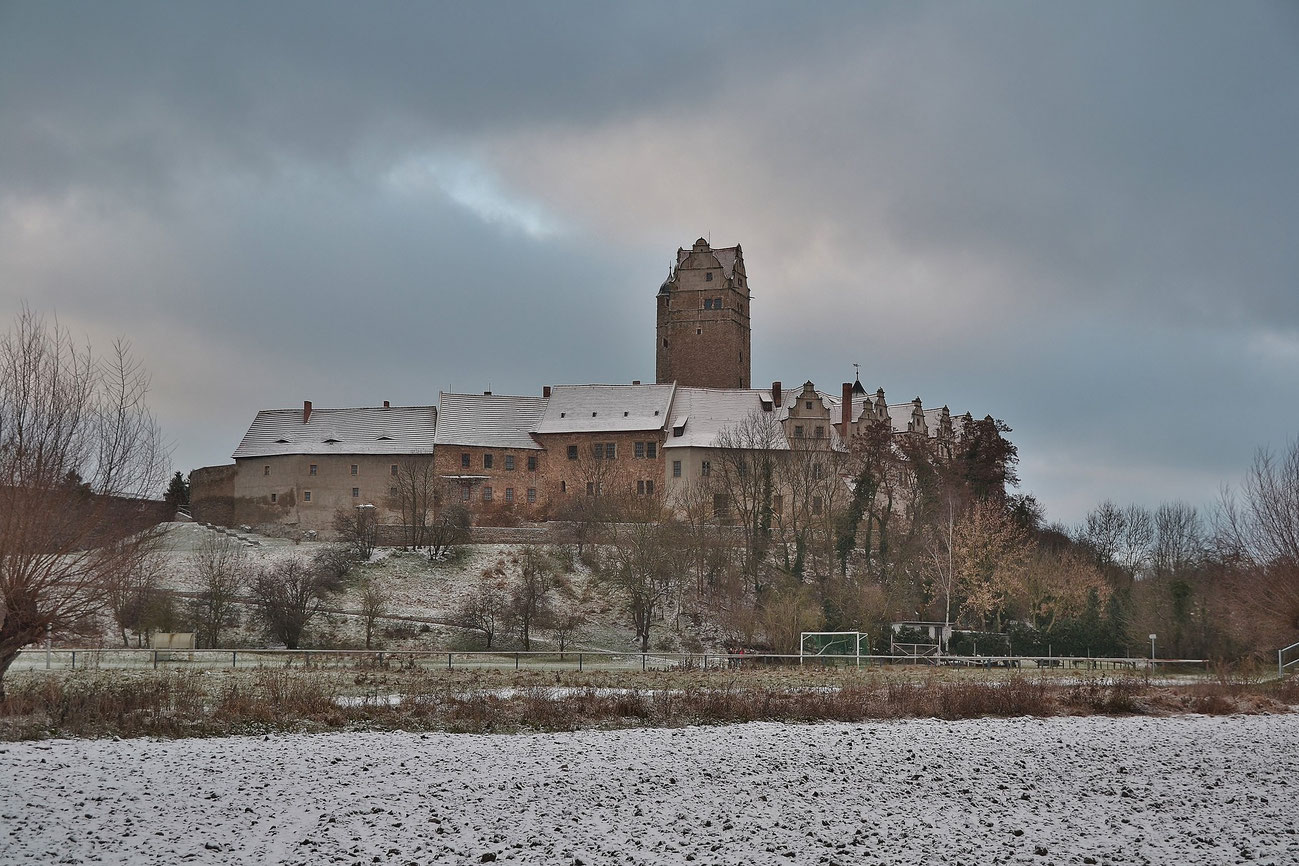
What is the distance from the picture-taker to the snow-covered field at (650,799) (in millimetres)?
11930

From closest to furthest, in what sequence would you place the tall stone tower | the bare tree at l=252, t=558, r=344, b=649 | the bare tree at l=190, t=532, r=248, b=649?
1. the bare tree at l=190, t=532, r=248, b=649
2. the bare tree at l=252, t=558, r=344, b=649
3. the tall stone tower

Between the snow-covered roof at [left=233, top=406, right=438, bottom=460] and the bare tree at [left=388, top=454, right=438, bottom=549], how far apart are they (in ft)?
3.50

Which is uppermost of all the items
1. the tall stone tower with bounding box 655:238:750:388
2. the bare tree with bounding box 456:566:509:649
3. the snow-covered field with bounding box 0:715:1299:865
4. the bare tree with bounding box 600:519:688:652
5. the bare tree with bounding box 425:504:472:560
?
the tall stone tower with bounding box 655:238:750:388

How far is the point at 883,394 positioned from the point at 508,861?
186 feet

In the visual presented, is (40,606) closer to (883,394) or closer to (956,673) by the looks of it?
(956,673)

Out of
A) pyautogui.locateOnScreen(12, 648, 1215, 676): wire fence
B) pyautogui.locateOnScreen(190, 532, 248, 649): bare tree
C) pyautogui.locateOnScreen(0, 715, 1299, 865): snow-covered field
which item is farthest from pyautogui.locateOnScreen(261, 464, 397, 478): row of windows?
pyautogui.locateOnScreen(0, 715, 1299, 865): snow-covered field

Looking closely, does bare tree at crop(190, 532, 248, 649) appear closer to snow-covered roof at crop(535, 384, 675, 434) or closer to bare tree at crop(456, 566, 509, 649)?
bare tree at crop(456, 566, 509, 649)

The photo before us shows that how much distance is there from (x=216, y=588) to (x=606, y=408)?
29.1 meters

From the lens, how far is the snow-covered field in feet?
39.1

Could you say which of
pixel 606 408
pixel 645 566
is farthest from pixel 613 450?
pixel 645 566

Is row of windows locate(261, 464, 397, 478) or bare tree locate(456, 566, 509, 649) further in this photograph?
row of windows locate(261, 464, 397, 478)

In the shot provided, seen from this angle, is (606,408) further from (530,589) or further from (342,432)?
(530,589)

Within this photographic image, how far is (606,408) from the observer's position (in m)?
65.2

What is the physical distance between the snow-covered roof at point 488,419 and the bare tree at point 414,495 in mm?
1766
